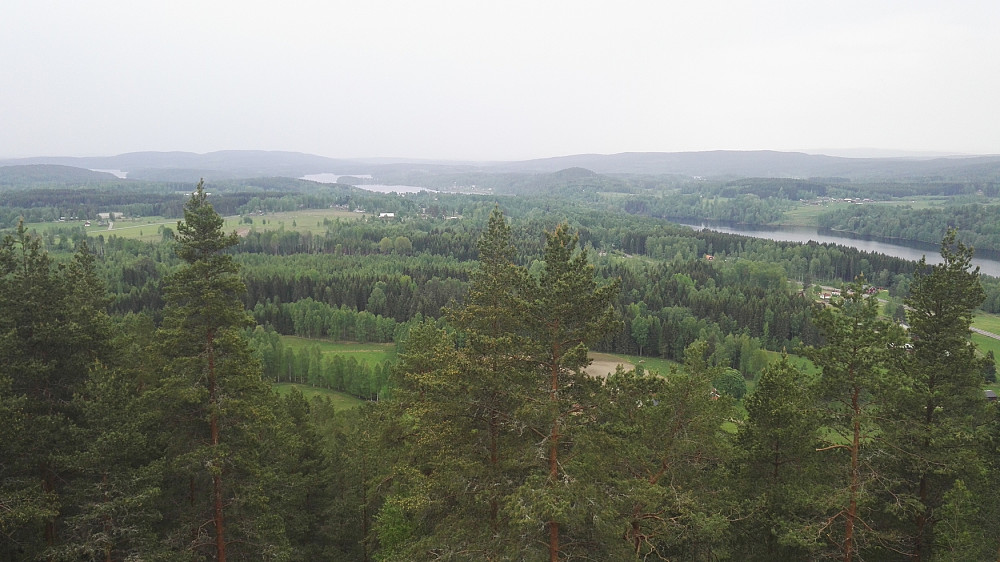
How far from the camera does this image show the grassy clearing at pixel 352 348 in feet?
268

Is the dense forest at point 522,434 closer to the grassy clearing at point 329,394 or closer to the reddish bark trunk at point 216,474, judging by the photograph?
the reddish bark trunk at point 216,474

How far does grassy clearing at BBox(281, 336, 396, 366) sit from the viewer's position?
8156 cm

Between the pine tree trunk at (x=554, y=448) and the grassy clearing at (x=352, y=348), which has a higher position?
the pine tree trunk at (x=554, y=448)

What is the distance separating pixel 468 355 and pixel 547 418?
288cm

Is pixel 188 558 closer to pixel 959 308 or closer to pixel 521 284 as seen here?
pixel 521 284

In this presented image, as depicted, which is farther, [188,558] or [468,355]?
[188,558]

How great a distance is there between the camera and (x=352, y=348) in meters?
86.6

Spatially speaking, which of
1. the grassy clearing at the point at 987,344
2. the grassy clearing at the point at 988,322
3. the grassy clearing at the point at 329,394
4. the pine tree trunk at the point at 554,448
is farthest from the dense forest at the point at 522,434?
the grassy clearing at the point at 988,322

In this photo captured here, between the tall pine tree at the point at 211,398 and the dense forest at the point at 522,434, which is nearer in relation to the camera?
the dense forest at the point at 522,434

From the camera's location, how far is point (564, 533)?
1598cm

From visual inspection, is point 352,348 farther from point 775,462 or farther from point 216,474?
point 775,462

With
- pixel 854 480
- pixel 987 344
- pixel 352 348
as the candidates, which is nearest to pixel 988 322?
pixel 987 344

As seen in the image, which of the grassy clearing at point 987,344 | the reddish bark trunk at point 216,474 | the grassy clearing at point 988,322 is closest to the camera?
the reddish bark trunk at point 216,474

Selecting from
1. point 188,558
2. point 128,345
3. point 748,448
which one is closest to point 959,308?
point 748,448
